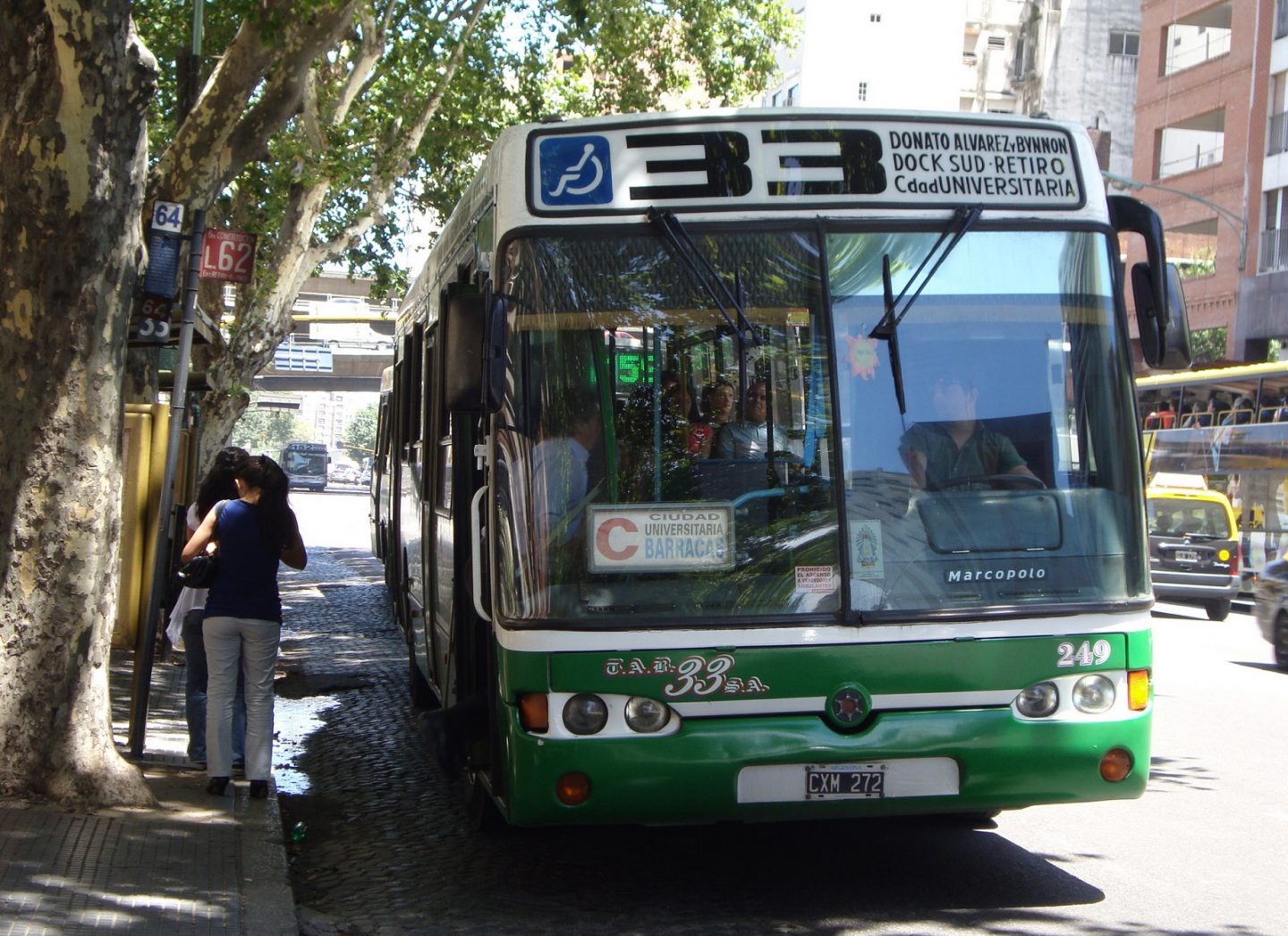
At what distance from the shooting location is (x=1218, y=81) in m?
39.8

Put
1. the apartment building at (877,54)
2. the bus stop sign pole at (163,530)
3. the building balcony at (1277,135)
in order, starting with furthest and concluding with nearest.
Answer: the apartment building at (877,54), the building balcony at (1277,135), the bus stop sign pole at (163,530)

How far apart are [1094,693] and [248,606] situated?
3871mm

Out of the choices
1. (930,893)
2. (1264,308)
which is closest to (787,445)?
(930,893)

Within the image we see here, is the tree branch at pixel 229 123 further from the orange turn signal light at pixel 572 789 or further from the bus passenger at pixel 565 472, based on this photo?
the orange turn signal light at pixel 572 789

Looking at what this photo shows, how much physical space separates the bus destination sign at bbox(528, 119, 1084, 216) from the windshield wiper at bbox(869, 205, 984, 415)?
0.09m

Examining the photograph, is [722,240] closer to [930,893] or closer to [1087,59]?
[930,893]

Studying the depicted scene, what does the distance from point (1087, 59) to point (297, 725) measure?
5150cm

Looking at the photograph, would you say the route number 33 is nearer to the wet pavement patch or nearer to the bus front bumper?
the bus front bumper

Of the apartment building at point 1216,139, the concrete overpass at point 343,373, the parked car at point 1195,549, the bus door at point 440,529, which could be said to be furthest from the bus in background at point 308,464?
the bus door at point 440,529

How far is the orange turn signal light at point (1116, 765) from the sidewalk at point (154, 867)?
116 inches

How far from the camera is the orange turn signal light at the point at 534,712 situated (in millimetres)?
5695

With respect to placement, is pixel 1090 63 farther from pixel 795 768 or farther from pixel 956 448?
pixel 795 768

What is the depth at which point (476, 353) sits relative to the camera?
6051 mm

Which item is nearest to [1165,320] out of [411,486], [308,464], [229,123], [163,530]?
[163,530]
